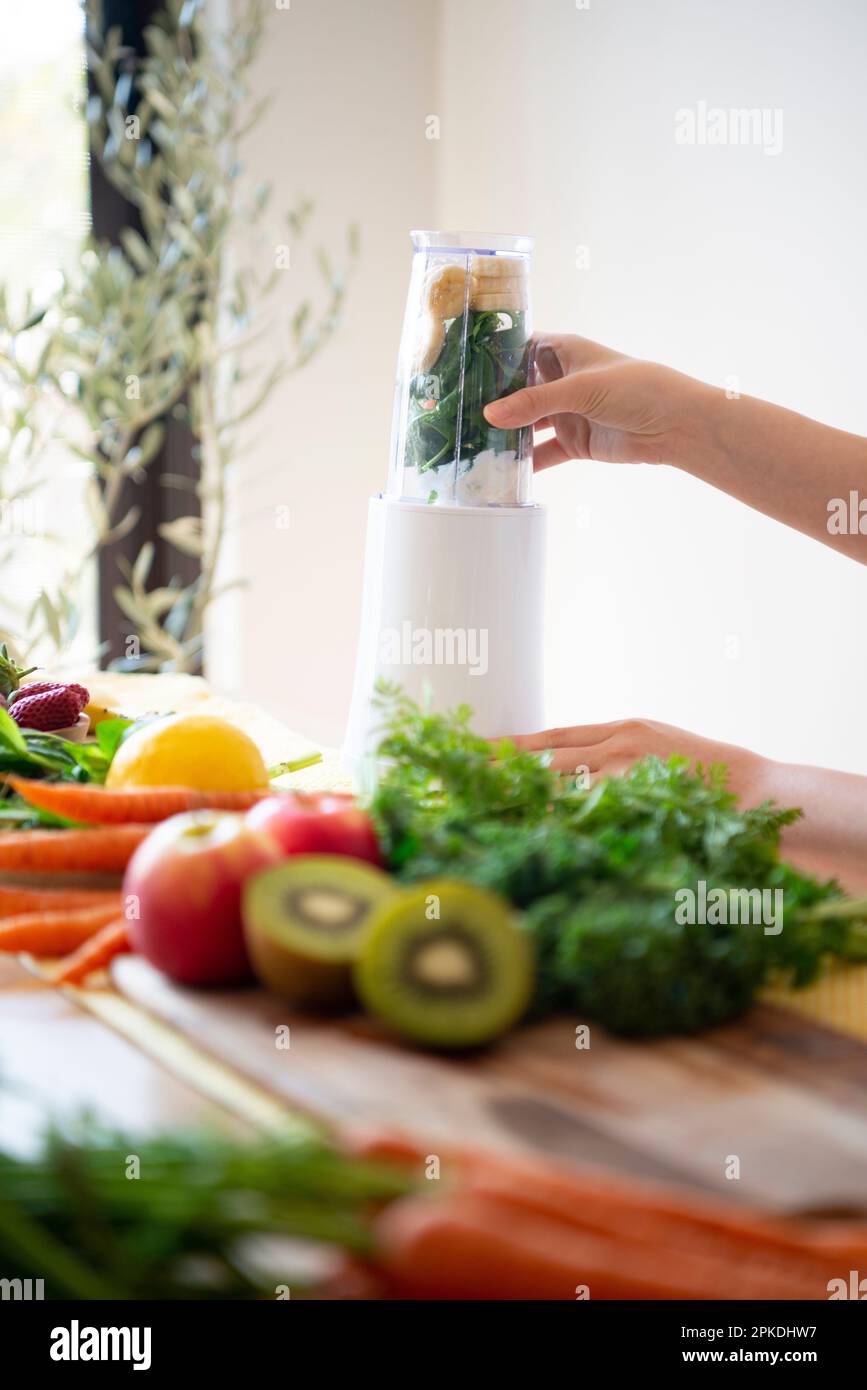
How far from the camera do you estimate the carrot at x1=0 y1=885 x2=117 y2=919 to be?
2.72 feet

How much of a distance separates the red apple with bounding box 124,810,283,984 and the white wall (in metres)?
1.55

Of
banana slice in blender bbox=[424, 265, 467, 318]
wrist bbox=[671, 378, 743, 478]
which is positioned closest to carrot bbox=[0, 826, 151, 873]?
banana slice in blender bbox=[424, 265, 467, 318]

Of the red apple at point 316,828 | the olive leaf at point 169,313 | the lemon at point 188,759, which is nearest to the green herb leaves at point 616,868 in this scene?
the red apple at point 316,828

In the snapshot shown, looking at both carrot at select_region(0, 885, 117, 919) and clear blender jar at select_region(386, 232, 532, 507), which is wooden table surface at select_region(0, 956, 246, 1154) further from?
clear blender jar at select_region(386, 232, 532, 507)

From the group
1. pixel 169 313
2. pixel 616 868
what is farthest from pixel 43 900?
pixel 169 313

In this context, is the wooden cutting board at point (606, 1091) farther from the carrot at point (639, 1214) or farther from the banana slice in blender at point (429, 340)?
the banana slice in blender at point (429, 340)

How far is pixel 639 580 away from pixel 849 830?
1480 millimetres

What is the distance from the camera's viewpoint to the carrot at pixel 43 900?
32.7 inches

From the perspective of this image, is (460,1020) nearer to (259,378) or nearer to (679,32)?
(679,32)

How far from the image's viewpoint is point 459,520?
1.16 m

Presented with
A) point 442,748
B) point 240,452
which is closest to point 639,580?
point 240,452

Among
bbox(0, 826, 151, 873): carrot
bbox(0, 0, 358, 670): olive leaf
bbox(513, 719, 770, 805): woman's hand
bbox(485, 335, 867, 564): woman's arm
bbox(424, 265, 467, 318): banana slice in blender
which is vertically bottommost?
bbox(0, 826, 151, 873): carrot

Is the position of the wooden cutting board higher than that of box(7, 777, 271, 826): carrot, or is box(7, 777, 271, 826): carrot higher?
→ box(7, 777, 271, 826): carrot

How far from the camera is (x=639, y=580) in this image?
250cm
